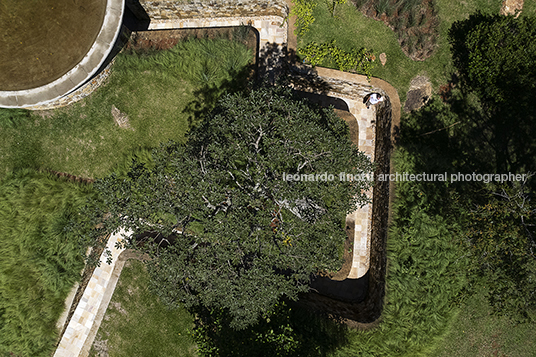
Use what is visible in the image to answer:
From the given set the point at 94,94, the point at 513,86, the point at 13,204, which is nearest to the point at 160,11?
the point at 94,94

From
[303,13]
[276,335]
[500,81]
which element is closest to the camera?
[276,335]

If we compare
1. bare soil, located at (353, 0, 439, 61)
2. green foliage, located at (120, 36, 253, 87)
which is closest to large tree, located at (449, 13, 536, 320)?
bare soil, located at (353, 0, 439, 61)

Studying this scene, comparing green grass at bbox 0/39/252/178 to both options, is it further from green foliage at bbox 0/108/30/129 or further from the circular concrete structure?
the circular concrete structure

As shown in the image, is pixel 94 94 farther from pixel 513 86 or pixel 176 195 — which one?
pixel 513 86

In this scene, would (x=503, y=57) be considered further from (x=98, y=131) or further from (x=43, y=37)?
(x=43, y=37)

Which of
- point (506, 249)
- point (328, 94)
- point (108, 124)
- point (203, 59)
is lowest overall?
point (506, 249)

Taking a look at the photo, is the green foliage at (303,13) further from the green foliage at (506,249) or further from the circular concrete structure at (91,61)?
the green foliage at (506,249)

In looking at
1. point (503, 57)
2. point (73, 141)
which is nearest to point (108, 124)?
point (73, 141)
